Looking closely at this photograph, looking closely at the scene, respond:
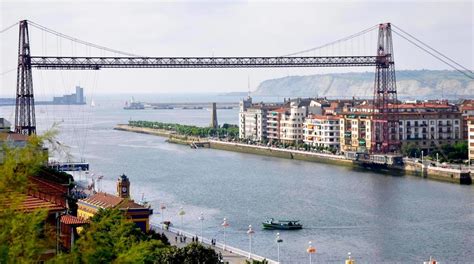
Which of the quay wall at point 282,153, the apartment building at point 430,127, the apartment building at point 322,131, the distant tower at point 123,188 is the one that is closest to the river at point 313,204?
the quay wall at point 282,153

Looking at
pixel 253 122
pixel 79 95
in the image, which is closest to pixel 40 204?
pixel 253 122

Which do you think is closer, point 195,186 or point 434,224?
point 434,224

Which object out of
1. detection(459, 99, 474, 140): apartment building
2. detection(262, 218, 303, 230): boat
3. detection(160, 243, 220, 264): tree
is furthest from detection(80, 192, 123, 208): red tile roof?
detection(459, 99, 474, 140): apartment building

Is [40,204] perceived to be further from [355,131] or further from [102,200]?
[355,131]

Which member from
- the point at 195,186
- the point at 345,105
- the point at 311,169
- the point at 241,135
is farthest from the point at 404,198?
the point at 241,135

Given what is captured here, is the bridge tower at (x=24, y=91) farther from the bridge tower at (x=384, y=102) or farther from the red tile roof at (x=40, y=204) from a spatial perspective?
the red tile roof at (x=40, y=204)

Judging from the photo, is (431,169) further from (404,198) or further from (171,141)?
(171,141)
